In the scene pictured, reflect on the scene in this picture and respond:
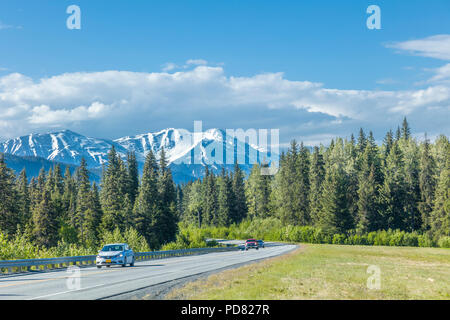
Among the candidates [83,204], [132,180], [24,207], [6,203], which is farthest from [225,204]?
[6,203]

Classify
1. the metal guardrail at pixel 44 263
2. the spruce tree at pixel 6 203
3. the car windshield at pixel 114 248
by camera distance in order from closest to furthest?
the metal guardrail at pixel 44 263 < the car windshield at pixel 114 248 < the spruce tree at pixel 6 203

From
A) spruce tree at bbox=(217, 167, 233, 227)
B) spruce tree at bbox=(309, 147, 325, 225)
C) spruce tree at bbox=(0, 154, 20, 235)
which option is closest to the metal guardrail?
spruce tree at bbox=(0, 154, 20, 235)

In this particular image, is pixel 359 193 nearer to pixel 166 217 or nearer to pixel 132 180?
pixel 166 217

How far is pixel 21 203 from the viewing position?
84750 mm

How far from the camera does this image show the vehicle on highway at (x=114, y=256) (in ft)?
101

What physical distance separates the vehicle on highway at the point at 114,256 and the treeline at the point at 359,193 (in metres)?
65.9

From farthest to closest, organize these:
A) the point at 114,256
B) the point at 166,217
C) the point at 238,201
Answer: the point at 238,201 < the point at 166,217 < the point at 114,256

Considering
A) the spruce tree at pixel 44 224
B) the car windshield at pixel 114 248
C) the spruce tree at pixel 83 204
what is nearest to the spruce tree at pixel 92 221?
the spruce tree at pixel 83 204

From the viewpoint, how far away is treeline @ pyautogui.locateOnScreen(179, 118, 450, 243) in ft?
305

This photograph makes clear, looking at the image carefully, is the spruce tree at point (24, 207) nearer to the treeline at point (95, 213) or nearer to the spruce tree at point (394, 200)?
the treeline at point (95, 213)

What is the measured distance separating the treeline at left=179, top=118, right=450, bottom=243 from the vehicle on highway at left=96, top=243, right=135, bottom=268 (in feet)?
216

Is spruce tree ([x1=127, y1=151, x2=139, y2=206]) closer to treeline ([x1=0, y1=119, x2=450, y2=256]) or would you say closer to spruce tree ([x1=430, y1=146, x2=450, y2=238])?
treeline ([x1=0, y1=119, x2=450, y2=256])

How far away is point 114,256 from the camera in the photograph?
31031 millimetres

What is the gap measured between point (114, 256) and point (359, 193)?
8124cm
